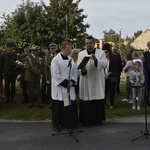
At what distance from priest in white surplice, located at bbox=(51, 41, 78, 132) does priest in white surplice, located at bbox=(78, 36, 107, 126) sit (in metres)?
0.48

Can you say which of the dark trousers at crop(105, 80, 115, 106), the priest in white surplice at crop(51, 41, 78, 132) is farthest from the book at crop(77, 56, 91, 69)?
the dark trousers at crop(105, 80, 115, 106)

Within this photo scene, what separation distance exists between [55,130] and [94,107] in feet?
3.94

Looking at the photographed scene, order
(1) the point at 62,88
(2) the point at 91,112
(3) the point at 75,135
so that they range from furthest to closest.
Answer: (2) the point at 91,112 → (1) the point at 62,88 → (3) the point at 75,135

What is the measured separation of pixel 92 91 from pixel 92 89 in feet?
0.17

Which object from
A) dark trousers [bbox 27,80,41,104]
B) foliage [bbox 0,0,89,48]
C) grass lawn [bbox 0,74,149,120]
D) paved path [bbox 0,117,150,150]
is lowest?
paved path [bbox 0,117,150,150]

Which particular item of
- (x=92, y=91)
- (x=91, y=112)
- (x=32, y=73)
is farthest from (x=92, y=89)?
(x=32, y=73)

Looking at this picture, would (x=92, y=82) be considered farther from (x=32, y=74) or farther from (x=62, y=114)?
(x=32, y=74)

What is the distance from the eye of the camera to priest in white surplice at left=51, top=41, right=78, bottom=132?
780 cm

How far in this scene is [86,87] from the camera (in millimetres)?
8438

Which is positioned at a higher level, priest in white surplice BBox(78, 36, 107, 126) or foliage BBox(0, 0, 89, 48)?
foliage BBox(0, 0, 89, 48)

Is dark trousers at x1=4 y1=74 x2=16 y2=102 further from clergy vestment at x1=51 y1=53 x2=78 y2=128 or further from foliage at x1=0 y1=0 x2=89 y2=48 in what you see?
foliage at x1=0 y1=0 x2=89 y2=48

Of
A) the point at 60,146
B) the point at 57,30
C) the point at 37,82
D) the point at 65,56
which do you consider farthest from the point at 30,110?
the point at 57,30

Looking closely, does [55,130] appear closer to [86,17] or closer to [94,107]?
[94,107]

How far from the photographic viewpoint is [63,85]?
7750 millimetres
